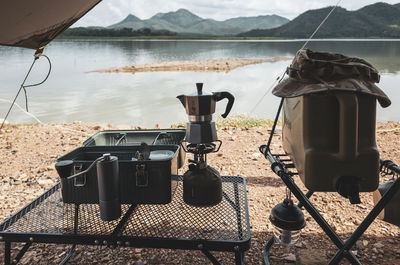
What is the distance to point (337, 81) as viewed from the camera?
42.0 inches

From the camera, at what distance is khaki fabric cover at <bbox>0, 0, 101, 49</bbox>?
1868mm

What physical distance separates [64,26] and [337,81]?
2227 mm

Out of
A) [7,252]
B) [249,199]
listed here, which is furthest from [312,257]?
[7,252]

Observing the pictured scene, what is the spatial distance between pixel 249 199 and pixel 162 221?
1327 millimetres

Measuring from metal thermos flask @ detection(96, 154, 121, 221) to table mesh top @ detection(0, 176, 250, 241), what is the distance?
0.11m

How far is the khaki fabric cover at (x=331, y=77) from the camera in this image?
3.36 feet

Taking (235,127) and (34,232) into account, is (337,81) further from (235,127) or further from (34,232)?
(235,127)

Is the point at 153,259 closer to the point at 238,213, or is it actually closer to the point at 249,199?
the point at 238,213

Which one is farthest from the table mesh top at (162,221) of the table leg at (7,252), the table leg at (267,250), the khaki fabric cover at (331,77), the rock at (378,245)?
the rock at (378,245)

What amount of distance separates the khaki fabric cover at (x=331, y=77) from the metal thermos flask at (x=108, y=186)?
0.79 m

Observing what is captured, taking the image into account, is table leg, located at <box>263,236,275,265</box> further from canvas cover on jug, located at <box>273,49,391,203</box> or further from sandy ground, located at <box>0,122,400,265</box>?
canvas cover on jug, located at <box>273,49,391,203</box>

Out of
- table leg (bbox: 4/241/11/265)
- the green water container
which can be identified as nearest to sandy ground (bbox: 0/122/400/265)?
table leg (bbox: 4/241/11/265)

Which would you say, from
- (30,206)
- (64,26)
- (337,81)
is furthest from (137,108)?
(337,81)

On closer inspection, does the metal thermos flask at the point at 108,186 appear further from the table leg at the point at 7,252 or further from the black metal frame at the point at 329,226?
the black metal frame at the point at 329,226
